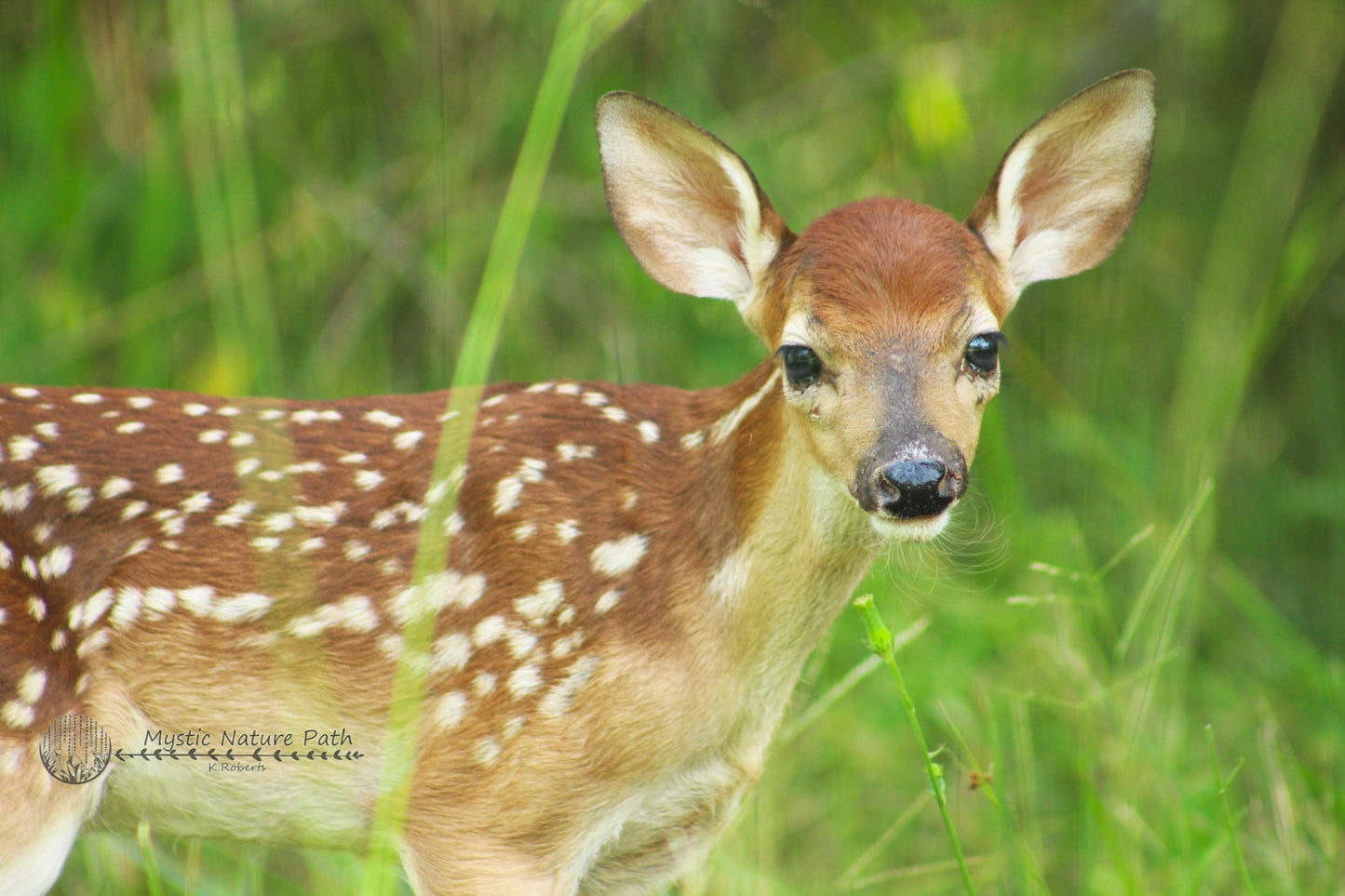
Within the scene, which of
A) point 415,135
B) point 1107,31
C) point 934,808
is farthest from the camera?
point 415,135

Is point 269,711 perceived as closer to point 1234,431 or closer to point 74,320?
point 74,320

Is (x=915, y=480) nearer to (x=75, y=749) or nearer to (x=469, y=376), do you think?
(x=469, y=376)

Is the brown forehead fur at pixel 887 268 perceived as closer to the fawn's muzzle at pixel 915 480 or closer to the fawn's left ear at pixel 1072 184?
the fawn's left ear at pixel 1072 184

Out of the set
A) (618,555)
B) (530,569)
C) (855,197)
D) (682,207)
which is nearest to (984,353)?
(682,207)

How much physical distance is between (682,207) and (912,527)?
104cm

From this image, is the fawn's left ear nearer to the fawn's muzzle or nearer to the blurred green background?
the fawn's muzzle

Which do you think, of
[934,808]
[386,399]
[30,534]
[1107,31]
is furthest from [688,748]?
[1107,31]

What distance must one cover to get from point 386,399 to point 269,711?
0.84 metres

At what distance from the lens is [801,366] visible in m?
3.21

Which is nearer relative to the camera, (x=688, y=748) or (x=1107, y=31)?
(x=688, y=748)

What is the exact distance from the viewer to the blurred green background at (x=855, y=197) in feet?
16.5

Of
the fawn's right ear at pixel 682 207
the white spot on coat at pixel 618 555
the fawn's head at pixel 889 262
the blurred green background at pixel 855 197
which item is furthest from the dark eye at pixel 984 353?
the blurred green background at pixel 855 197

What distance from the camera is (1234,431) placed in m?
6.39

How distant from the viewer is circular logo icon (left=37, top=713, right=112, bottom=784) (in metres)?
3.33
